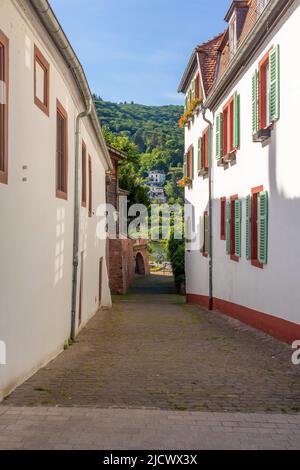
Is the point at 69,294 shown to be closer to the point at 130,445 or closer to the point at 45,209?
the point at 45,209

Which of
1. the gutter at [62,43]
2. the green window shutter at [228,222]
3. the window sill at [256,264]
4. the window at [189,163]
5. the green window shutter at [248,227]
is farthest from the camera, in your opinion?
the window at [189,163]

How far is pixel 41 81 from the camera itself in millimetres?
8914

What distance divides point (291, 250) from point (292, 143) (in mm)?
1782

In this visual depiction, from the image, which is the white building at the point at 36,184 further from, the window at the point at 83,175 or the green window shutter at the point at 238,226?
the green window shutter at the point at 238,226

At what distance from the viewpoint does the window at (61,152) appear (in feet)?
35.0

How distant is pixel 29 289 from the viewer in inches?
310

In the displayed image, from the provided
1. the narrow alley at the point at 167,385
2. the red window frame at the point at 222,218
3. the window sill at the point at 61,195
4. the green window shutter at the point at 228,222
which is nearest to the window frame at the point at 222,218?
the red window frame at the point at 222,218

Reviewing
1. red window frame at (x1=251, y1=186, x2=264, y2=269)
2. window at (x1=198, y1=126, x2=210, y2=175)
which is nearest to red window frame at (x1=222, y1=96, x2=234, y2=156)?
window at (x1=198, y1=126, x2=210, y2=175)

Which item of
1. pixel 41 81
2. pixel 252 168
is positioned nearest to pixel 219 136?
pixel 252 168

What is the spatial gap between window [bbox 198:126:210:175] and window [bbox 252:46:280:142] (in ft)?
22.9

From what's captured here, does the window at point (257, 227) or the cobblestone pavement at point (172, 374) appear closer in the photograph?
the cobblestone pavement at point (172, 374)

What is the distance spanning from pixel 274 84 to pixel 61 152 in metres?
4.03

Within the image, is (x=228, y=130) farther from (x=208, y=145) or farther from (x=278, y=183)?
(x=278, y=183)

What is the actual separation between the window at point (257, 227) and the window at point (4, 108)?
21.1 ft
